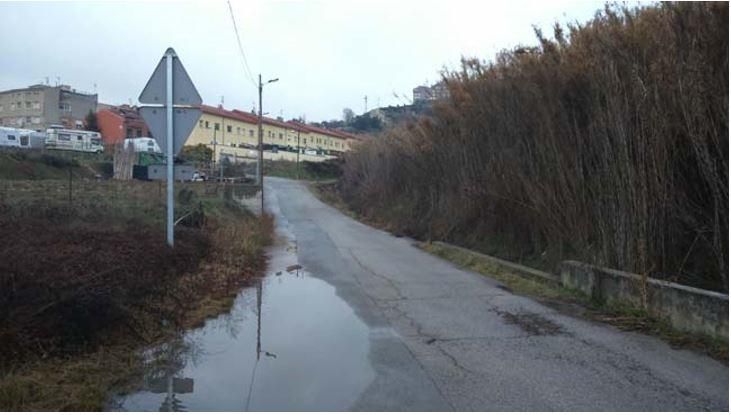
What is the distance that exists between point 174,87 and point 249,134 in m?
85.1

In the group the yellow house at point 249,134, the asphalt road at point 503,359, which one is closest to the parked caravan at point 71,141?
the yellow house at point 249,134

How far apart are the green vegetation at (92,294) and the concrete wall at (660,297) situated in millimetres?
5039

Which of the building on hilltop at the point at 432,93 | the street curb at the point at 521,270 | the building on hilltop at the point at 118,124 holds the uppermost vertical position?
the building on hilltop at the point at 118,124

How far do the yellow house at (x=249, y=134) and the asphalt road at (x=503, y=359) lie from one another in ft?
185

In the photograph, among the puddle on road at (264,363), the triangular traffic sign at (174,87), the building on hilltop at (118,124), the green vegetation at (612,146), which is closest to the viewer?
the puddle on road at (264,363)

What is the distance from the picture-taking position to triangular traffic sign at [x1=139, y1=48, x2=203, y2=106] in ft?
27.3

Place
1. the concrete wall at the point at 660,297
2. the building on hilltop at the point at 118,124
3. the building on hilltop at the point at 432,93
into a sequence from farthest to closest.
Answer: the building on hilltop at the point at 118,124 < the building on hilltop at the point at 432,93 < the concrete wall at the point at 660,297

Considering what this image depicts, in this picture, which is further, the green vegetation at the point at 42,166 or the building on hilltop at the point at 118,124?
the building on hilltop at the point at 118,124

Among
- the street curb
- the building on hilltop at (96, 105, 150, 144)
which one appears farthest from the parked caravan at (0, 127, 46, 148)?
the street curb

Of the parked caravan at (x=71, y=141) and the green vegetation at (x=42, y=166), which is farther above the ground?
the parked caravan at (x=71, y=141)

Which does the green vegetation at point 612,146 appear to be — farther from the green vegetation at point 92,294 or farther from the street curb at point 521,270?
the green vegetation at point 92,294

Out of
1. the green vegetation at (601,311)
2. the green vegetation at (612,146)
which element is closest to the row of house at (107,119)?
the green vegetation at (612,146)

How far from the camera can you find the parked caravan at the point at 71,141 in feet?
178

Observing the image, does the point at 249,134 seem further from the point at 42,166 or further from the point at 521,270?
the point at 521,270
